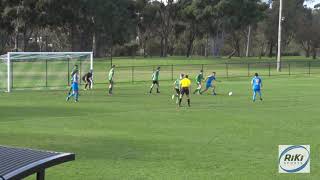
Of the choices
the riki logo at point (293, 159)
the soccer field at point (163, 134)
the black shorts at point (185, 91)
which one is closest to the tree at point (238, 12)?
the soccer field at point (163, 134)

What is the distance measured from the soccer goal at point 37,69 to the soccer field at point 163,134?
440 inches

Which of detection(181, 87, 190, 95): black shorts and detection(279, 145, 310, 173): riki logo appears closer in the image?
detection(279, 145, 310, 173): riki logo

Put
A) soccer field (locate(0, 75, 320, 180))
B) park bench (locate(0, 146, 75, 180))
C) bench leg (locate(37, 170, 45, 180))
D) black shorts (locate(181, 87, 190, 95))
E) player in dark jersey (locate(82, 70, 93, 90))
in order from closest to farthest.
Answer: park bench (locate(0, 146, 75, 180)) < bench leg (locate(37, 170, 45, 180)) < soccer field (locate(0, 75, 320, 180)) < black shorts (locate(181, 87, 190, 95)) < player in dark jersey (locate(82, 70, 93, 90))

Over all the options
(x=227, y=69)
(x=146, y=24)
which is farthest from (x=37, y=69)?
(x=146, y=24)

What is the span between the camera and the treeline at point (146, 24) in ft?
273

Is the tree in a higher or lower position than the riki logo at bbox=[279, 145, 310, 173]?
higher

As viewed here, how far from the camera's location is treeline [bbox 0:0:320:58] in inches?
3278

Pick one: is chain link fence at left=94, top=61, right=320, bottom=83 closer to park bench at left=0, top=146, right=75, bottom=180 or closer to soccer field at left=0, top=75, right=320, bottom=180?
soccer field at left=0, top=75, right=320, bottom=180

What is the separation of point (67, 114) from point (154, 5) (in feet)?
278

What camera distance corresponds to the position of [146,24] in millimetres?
113000

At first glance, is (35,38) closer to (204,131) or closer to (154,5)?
(154,5)

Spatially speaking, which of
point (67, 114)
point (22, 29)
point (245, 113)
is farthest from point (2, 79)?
point (22, 29)

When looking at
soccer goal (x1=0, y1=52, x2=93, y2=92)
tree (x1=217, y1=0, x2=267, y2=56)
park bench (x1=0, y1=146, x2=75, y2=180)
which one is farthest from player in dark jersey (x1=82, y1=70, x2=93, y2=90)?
tree (x1=217, y1=0, x2=267, y2=56)

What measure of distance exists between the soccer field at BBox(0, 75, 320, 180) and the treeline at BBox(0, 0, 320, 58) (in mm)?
52039
